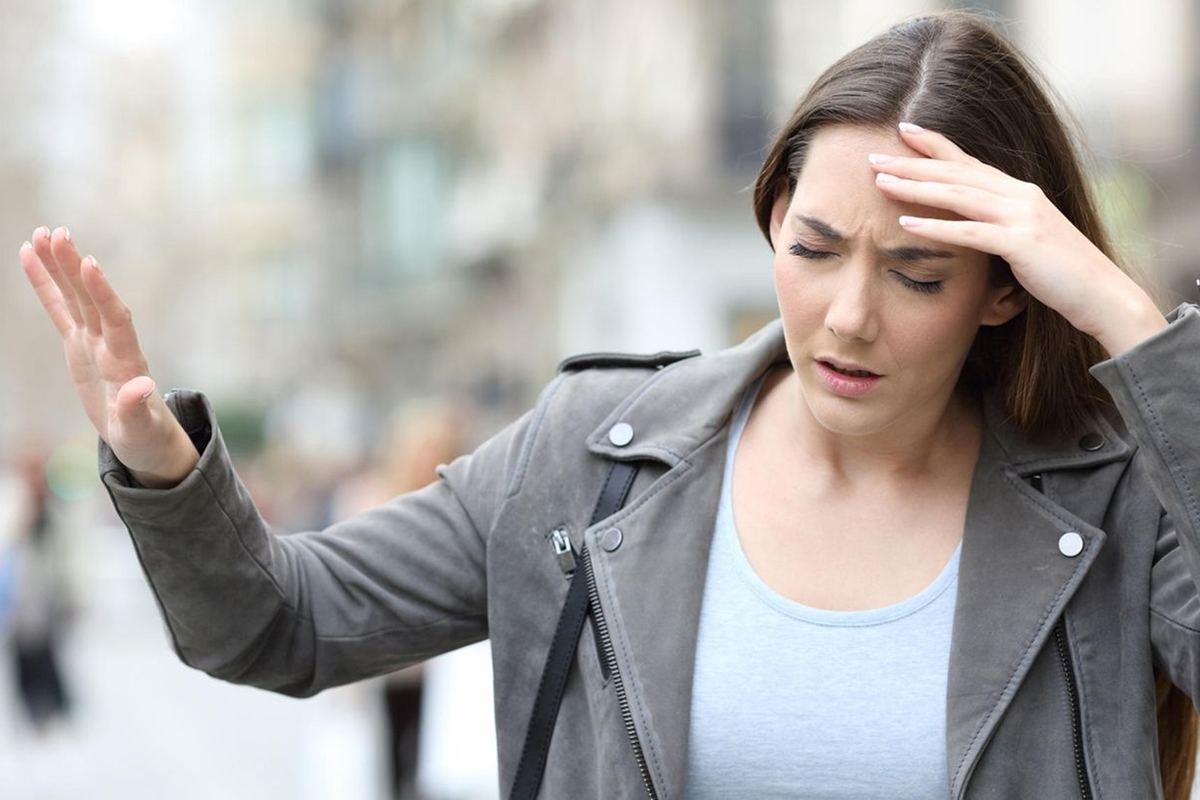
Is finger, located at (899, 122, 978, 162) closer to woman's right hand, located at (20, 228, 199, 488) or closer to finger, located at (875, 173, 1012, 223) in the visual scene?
finger, located at (875, 173, 1012, 223)

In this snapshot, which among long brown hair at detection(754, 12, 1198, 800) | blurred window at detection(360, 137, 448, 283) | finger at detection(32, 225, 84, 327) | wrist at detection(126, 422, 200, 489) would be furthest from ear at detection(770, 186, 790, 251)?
blurred window at detection(360, 137, 448, 283)

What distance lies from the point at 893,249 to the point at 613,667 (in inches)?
27.4

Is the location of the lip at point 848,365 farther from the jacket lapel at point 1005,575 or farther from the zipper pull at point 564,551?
the zipper pull at point 564,551

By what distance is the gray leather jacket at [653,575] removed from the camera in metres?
2.44

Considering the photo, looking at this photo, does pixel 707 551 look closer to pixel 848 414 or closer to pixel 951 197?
pixel 848 414

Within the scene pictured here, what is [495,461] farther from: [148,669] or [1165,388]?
[148,669]

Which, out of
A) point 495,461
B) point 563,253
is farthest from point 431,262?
point 495,461

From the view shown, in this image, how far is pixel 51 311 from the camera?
2502 millimetres

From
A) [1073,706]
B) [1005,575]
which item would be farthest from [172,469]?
[1073,706]

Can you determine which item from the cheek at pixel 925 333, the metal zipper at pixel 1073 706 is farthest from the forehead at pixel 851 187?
the metal zipper at pixel 1073 706

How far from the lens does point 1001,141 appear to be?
257 cm

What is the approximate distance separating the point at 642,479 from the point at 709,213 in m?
18.1

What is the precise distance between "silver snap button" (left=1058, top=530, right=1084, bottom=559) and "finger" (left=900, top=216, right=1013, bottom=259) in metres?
0.41

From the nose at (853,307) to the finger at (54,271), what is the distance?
1018 millimetres
